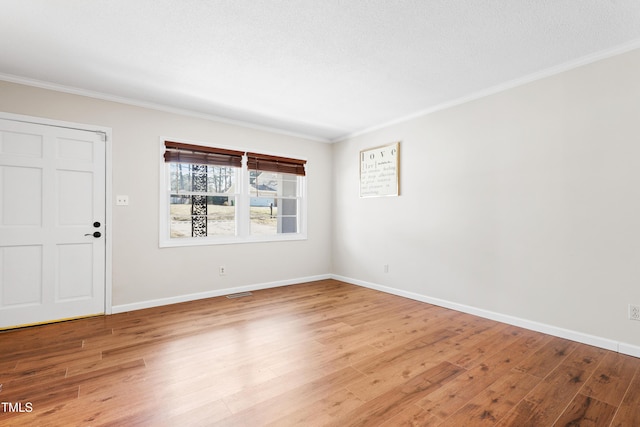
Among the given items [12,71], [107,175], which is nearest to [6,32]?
[12,71]

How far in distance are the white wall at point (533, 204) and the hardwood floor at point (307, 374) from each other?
41 centimetres

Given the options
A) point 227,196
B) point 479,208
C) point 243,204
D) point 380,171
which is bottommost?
point 479,208

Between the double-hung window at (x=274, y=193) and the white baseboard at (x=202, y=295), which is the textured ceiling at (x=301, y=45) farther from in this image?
the white baseboard at (x=202, y=295)

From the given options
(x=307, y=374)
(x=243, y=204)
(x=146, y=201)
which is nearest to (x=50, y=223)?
(x=146, y=201)

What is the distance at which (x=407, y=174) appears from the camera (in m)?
4.30

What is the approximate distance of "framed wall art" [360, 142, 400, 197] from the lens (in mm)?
4438

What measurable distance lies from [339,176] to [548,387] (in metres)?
4.02

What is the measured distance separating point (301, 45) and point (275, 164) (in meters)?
2.49

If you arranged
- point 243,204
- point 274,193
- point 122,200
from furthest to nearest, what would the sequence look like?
1. point 274,193
2. point 243,204
3. point 122,200

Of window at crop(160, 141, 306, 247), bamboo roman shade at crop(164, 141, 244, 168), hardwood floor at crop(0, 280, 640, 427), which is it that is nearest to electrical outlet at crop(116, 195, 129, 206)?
window at crop(160, 141, 306, 247)

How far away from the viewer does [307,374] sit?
86.6 inches

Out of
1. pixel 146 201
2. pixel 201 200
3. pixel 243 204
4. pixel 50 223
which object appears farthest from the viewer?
pixel 243 204

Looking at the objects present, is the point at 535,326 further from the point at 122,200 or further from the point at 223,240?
the point at 122,200

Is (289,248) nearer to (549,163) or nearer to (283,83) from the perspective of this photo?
(283,83)
